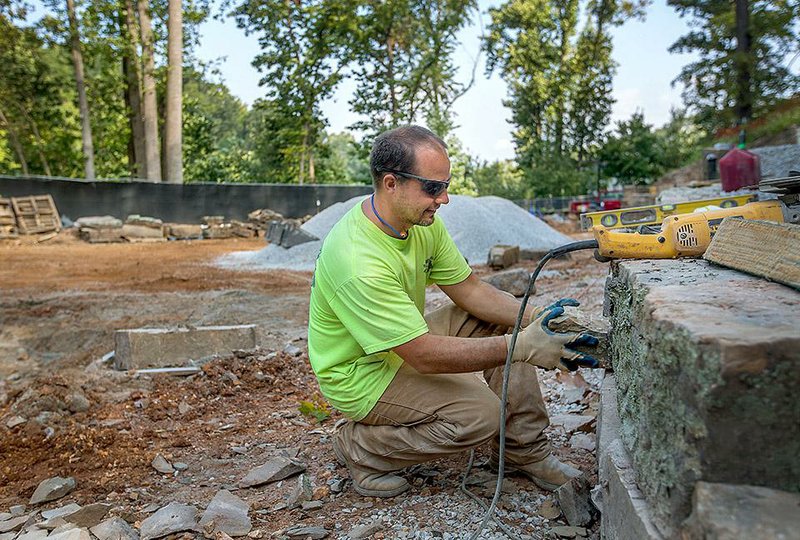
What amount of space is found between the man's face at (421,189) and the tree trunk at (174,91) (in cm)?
1632

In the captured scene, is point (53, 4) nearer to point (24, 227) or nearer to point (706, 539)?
point (24, 227)

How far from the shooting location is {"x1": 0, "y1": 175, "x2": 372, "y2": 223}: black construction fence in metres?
16.2

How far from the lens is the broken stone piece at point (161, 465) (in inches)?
121

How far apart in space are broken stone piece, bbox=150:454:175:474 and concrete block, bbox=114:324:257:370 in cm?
162

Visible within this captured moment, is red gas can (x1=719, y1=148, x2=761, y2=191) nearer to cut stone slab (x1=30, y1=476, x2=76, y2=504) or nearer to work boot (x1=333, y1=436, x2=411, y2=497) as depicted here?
work boot (x1=333, y1=436, x2=411, y2=497)

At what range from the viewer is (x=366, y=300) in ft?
7.34

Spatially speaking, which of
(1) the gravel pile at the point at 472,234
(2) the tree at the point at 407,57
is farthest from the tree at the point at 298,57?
(1) the gravel pile at the point at 472,234

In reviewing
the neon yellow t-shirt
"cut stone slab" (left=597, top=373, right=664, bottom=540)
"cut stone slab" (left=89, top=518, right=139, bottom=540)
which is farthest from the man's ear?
"cut stone slab" (left=89, top=518, right=139, bottom=540)

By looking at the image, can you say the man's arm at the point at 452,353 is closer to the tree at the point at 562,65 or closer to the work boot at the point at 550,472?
→ the work boot at the point at 550,472

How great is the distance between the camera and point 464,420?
242cm

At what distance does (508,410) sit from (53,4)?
2096 centimetres

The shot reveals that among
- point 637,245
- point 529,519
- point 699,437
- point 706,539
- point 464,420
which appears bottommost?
point 529,519

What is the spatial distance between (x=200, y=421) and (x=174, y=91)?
50.4 feet

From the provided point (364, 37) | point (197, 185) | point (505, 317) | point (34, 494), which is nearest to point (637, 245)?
point (505, 317)
